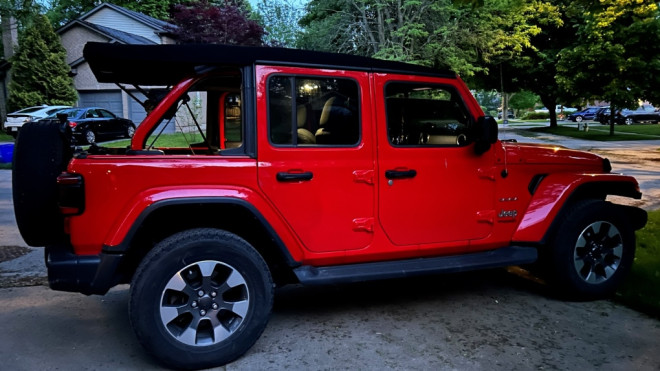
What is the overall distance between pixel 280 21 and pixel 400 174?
20.0m

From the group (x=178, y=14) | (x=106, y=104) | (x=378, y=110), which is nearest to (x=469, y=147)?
(x=378, y=110)

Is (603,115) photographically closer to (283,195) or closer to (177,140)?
(177,140)

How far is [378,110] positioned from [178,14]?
70.1 feet

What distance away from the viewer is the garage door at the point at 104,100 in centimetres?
2778

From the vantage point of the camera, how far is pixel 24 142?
9.84 feet

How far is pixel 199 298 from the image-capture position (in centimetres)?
309

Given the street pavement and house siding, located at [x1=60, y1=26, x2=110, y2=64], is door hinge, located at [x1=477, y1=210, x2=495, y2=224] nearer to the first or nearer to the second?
the street pavement

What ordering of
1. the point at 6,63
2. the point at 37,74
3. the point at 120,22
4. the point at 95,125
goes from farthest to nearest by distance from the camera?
the point at 120,22 < the point at 6,63 < the point at 37,74 < the point at 95,125

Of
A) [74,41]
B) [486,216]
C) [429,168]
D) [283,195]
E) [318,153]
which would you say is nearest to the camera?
[283,195]

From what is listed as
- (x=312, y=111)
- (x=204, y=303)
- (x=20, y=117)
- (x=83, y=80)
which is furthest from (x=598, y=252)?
(x=83, y=80)

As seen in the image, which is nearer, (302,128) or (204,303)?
(204,303)

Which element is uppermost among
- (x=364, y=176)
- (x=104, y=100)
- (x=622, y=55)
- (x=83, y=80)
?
(x=83, y=80)

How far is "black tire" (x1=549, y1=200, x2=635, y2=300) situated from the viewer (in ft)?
13.2

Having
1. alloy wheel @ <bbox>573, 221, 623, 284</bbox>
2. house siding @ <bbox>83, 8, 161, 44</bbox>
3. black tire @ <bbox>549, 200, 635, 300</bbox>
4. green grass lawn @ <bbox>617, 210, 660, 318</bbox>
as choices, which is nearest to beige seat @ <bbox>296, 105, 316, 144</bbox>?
black tire @ <bbox>549, 200, 635, 300</bbox>
